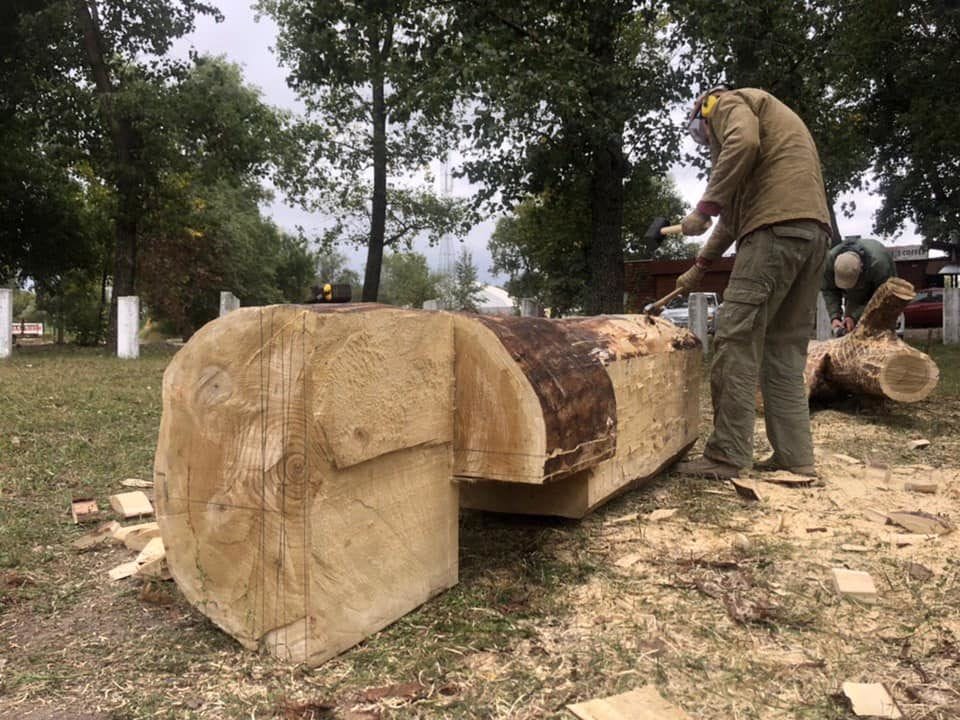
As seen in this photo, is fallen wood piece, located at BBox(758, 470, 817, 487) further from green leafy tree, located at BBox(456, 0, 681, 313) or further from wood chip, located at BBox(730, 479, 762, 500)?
green leafy tree, located at BBox(456, 0, 681, 313)

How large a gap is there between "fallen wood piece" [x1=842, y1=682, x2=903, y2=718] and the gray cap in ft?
15.4

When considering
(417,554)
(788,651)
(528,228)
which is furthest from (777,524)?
(528,228)

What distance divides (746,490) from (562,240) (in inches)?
681

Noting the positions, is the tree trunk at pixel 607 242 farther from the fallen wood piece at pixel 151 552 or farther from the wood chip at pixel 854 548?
the fallen wood piece at pixel 151 552

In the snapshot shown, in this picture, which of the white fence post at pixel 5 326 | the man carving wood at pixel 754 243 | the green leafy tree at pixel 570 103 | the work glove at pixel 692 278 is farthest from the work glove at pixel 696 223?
the white fence post at pixel 5 326

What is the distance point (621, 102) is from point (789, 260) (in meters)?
6.45

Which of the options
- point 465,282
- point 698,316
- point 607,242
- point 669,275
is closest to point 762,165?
point 607,242

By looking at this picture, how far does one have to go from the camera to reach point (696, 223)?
3.54 metres

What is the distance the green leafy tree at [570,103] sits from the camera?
359 inches

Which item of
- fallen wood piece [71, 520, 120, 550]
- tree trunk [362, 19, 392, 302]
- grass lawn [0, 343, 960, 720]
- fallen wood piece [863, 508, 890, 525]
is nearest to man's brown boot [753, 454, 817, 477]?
grass lawn [0, 343, 960, 720]

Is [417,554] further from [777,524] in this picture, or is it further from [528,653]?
[777,524]

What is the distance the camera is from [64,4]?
12.0 m

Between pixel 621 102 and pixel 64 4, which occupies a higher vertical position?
pixel 64 4

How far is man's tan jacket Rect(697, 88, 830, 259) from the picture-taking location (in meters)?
3.38
